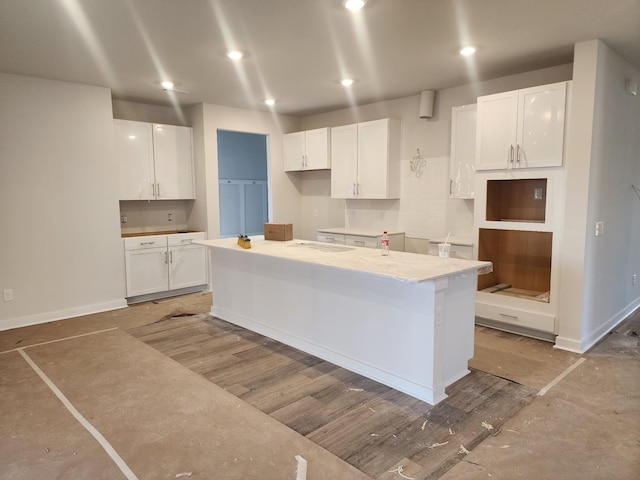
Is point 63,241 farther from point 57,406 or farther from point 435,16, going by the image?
point 435,16

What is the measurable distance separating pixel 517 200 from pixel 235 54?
315cm

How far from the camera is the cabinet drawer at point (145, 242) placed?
5.20m

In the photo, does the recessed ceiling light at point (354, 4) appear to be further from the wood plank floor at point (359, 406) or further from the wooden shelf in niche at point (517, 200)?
the wood plank floor at point (359, 406)

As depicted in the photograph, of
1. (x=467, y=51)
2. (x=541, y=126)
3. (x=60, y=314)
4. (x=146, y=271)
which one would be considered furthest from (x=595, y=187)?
(x=60, y=314)

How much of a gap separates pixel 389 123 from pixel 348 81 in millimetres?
898

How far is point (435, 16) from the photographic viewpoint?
2951mm

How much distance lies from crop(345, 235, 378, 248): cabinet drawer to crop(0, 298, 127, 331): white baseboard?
2.95 metres

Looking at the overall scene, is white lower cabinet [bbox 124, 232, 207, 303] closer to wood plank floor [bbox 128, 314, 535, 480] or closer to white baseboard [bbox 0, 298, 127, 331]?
white baseboard [bbox 0, 298, 127, 331]

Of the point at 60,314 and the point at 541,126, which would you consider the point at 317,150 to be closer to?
the point at 541,126

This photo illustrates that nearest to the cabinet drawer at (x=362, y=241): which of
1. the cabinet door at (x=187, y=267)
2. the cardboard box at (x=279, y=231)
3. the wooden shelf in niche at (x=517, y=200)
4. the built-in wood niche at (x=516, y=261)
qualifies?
the cardboard box at (x=279, y=231)

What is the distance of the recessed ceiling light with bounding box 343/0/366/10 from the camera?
106 inches

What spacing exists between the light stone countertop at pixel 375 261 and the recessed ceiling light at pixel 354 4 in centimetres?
174

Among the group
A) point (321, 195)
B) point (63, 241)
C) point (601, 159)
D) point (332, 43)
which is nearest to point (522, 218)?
point (601, 159)

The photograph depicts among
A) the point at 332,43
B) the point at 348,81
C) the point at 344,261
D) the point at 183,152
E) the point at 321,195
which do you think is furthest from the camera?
the point at 321,195
